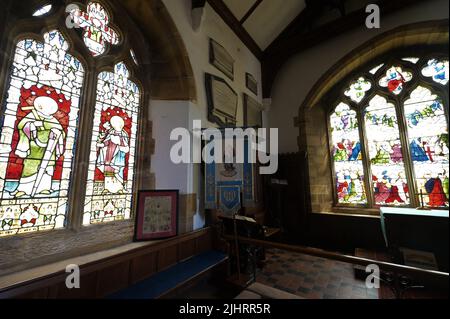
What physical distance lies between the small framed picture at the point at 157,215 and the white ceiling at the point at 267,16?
136 inches

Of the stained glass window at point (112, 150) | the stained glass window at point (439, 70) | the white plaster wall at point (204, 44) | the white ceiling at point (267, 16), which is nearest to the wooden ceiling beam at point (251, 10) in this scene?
the white ceiling at point (267, 16)

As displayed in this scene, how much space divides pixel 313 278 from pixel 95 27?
10.1 feet

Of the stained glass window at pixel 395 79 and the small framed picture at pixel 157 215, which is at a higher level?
the stained glass window at pixel 395 79

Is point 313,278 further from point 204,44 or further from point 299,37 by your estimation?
point 299,37

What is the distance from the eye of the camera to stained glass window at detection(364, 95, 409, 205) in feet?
2.93

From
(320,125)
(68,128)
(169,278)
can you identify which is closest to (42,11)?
(68,128)

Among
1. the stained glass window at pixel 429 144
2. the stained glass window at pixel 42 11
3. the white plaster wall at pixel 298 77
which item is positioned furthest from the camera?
the white plaster wall at pixel 298 77

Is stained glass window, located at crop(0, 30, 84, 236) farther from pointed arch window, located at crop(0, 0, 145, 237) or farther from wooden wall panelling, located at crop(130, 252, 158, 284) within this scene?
wooden wall panelling, located at crop(130, 252, 158, 284)

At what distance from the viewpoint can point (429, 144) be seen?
718 mm

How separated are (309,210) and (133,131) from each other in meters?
3.30

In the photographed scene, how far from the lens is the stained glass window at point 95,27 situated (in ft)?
6.73

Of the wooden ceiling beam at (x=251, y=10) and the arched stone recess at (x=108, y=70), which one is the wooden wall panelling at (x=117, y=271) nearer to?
the arched stone recess at (x=108, y=70)
